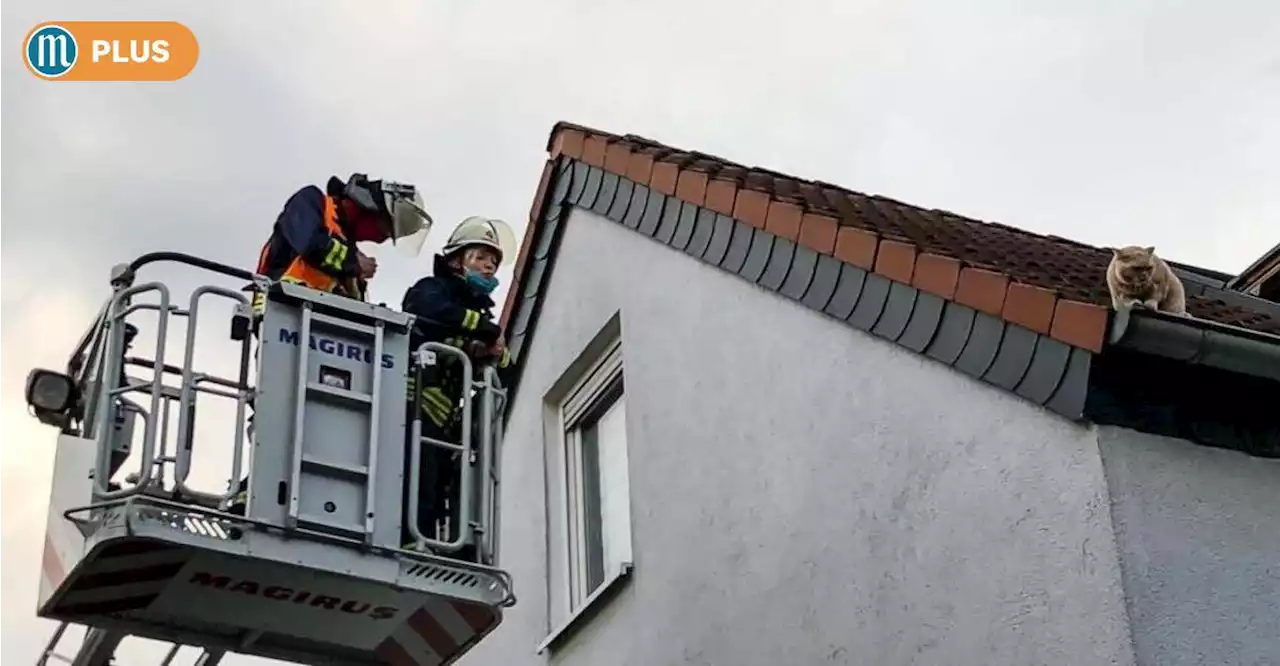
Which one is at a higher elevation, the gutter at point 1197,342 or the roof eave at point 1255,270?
the roof eave at point 1255,270

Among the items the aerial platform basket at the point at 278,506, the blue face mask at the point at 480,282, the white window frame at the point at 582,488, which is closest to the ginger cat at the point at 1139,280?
the aerial platform basket at the point at 278,506

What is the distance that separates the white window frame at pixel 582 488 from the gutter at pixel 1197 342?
3910 mm

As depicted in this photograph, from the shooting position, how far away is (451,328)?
7.36m

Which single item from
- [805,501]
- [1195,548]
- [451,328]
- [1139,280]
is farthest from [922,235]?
[1195,548]

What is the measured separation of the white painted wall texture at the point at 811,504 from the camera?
5520mm

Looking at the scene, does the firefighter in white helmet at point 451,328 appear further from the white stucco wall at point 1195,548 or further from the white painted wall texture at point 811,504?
the white stucco wall at point 1195,548

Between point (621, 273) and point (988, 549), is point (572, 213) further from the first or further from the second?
point (988, 549)

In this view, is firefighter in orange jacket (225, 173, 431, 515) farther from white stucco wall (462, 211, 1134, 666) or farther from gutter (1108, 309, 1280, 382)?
gutter (1108, 309, 1280, 382)

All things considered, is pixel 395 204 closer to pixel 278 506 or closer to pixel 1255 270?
pixel 278 506

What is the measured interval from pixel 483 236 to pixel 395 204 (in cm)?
76

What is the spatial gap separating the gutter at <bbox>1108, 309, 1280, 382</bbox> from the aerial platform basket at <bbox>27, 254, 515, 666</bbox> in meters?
2.69

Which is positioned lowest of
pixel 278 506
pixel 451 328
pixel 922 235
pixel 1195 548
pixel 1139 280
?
pixel 1195 548

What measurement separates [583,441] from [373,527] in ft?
12.4

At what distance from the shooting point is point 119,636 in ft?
21.0
